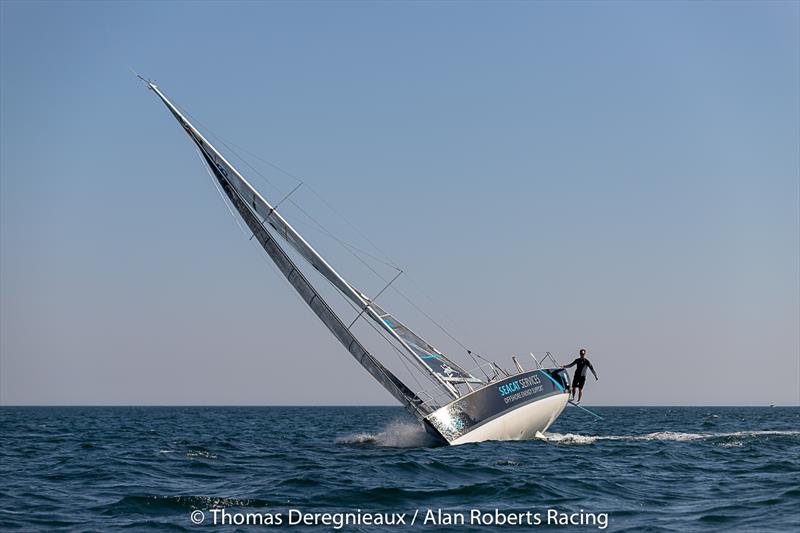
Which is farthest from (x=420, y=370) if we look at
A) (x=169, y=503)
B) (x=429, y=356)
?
(x=169, y=503)

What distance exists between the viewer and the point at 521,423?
75.1 ft

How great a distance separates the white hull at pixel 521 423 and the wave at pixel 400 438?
1.24m

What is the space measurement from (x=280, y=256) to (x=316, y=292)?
62.1 inches

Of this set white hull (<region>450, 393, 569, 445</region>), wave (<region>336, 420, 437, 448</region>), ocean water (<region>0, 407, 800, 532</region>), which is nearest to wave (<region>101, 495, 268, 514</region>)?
ocean water (<region>0, 407, 800, 532</region>)

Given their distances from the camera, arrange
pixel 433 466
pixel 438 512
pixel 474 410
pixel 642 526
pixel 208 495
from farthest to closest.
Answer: pixel 474 410, pixel 433 466, pixel 208 495, pixel 438 512, pixel 642 526

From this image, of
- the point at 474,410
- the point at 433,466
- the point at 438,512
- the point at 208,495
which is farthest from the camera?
the point at 474,410

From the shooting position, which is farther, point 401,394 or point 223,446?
point 223,446

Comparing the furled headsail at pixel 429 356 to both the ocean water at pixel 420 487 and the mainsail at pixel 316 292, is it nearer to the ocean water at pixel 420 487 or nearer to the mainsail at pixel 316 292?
the mainsail at pixel 316 292

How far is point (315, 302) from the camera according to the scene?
24516 mm

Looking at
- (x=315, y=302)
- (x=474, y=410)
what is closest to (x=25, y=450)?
(x=315, y=302)

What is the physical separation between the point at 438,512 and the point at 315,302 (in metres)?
12.4

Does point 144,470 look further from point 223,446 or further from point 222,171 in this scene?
point 222,171

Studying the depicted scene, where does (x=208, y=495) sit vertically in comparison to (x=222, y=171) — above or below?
below

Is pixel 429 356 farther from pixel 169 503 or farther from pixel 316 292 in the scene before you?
pixel 169 503
